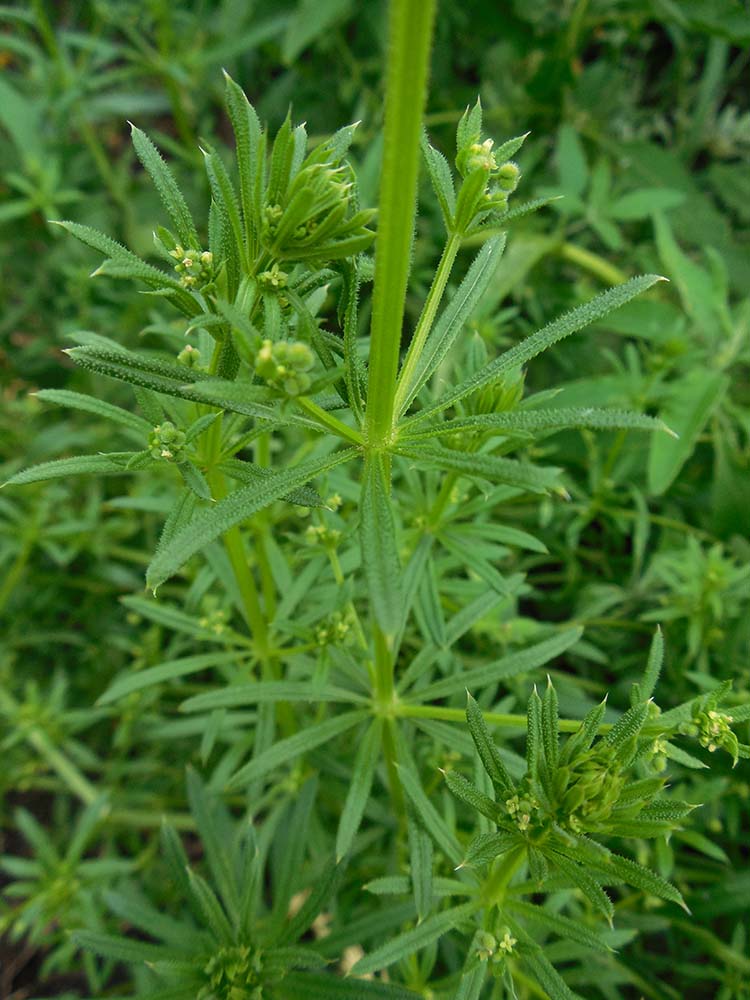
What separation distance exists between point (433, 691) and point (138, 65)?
2.89m

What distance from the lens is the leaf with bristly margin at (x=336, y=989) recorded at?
1503 millimetres

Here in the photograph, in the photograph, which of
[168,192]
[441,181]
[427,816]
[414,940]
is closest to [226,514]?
[168,192]

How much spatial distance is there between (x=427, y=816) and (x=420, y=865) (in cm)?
8

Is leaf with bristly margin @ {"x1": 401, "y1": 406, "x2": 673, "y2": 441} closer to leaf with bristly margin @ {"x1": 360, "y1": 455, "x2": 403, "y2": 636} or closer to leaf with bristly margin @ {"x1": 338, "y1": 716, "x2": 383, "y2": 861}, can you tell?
leaf with bristly margin @ {"x1": 360, "y1": 455, "x2": 403, "y2": 636}

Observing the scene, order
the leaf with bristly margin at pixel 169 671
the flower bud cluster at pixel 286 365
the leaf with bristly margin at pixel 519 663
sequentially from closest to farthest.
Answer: the flower bud cluster at pixel 286 365, the leaf with bristly margin at pixel 519 663, the leaf with bristly margin at pixel 169 671

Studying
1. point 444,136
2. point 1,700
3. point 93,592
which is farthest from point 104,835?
point 444,136

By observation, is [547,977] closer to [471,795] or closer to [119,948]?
[471,795]

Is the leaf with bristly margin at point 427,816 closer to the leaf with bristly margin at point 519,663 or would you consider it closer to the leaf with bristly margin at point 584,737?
the leaf with bristly margin at point 519,663

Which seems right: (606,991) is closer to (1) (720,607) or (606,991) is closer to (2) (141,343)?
(1) (720,607)

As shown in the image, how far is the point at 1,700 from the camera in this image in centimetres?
265

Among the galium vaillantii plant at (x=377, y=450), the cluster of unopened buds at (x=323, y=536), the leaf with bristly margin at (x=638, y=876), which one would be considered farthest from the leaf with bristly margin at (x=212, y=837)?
the leaf with bristly margin at (x=638, y=876)

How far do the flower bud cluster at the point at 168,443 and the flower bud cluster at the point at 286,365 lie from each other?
24 centimetres

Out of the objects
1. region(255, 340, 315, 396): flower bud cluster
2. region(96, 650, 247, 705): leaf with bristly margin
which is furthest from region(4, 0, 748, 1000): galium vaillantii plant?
region(96, 650, 247, 705): leaf with bristly margin

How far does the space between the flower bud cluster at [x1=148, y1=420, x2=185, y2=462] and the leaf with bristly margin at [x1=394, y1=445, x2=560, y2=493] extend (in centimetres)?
31
